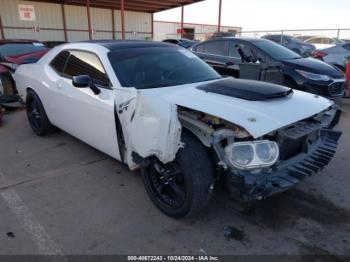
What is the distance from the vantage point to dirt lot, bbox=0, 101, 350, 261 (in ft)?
8.04

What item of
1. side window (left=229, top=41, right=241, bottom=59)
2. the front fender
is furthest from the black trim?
the front fender

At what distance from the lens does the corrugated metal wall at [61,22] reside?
17.1 meters

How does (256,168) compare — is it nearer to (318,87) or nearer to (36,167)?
(36,167)

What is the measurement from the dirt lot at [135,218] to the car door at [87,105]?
19.4 inches

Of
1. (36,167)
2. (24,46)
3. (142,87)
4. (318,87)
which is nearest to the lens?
(142,87)

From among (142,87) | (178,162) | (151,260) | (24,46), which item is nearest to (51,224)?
Result: (151,260)

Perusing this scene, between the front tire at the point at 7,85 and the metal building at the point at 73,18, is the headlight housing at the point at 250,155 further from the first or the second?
the metal building at the point at 73,18

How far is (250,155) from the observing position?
2307 millimetres

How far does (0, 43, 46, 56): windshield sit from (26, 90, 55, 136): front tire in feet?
11.6

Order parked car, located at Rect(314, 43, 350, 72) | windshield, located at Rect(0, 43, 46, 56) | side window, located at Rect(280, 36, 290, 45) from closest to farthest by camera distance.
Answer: windshield, located at Rect(0, 43, 46, 56) < parked car, located at Rect(314, 43, 350, 72) < side window, located at Rect(280, 36, 290, 45)

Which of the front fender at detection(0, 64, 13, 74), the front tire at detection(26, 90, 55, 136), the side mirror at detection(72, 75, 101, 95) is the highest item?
the side mirror at detection(72, 75, 101, 95)

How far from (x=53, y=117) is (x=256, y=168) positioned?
3263mm

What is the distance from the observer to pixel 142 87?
3.14 m

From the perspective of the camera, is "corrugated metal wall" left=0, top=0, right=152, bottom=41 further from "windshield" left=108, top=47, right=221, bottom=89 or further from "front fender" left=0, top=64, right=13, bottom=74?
"windshield" left=108, top=47, right=221, bottom=89
